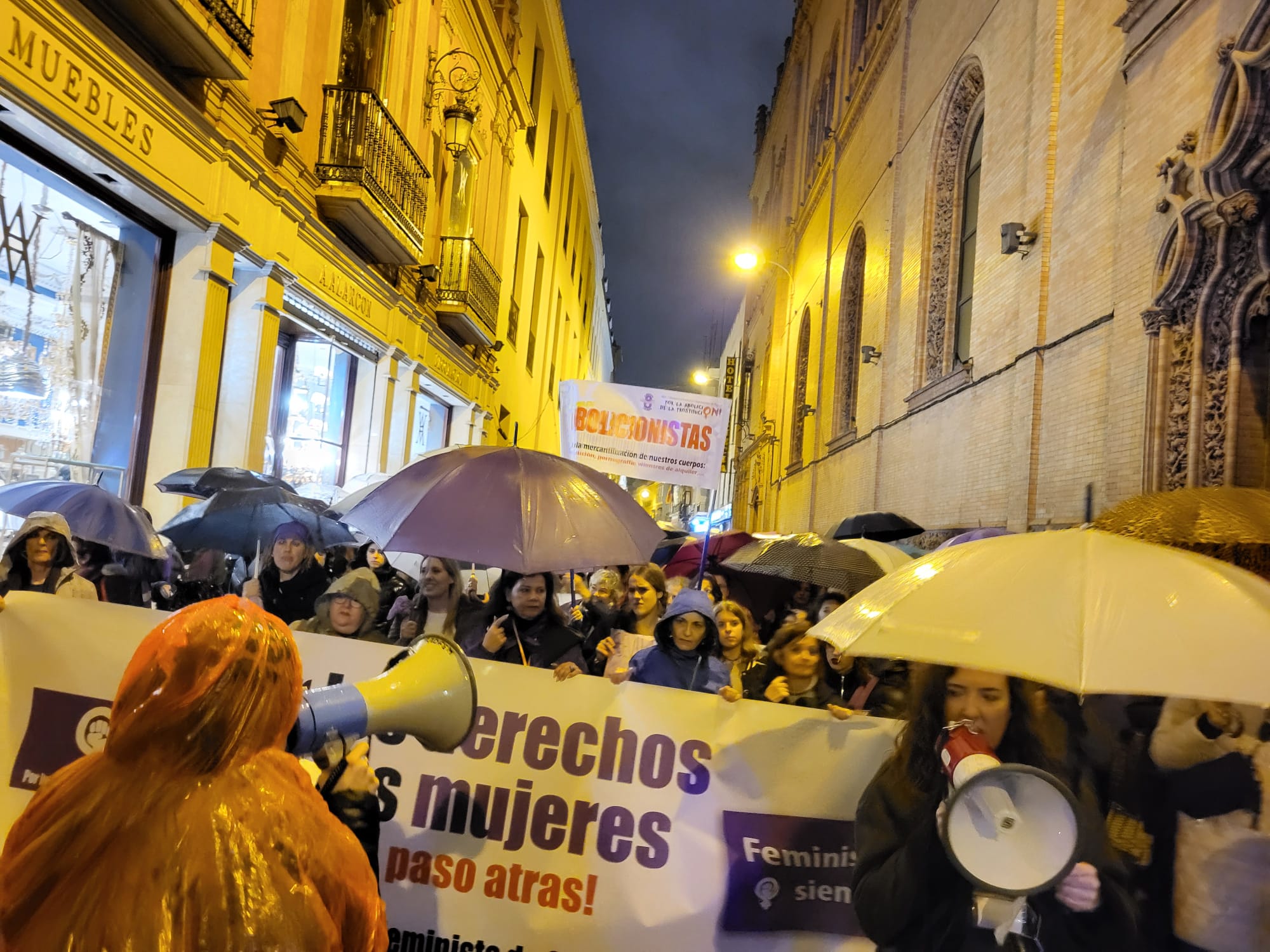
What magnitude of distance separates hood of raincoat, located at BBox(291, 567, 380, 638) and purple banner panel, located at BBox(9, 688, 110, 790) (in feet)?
3.59

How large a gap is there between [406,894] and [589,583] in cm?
582

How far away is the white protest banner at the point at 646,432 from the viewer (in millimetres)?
6535

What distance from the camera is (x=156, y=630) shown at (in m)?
1.30

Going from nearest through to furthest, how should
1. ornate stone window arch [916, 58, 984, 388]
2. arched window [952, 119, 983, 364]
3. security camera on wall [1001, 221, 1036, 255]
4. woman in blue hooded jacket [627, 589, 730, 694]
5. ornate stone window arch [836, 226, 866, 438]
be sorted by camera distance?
woman in blue hooded jacket [627, 589, 730, 694]
security camera on wall [1001, 221, 1036, 255]
arched window [952, 119, 983, 364]
ornate stone window arch [916, 58, 984, 388]
ornate stone window arch [836, 226, 866, 438]

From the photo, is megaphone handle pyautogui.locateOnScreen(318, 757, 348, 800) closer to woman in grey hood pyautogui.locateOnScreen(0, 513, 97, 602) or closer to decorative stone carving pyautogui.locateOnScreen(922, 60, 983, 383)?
woman in grey hood pyautogui.locateOnScreen(0, 513, 97, 602)

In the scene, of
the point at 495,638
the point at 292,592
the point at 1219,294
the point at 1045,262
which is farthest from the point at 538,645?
the point at 1045,262

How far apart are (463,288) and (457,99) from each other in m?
3.30

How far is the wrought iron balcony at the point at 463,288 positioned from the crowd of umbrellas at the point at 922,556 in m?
9.94

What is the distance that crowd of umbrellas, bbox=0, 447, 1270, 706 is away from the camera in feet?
7.39

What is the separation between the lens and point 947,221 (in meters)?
13.9

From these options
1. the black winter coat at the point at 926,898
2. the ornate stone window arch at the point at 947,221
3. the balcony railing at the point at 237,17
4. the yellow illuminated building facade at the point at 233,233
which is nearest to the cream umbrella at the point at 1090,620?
the black winter coat at the point at 926,898

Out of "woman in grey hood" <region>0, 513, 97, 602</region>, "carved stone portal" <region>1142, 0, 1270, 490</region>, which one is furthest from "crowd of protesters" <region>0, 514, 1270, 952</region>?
"carved stone portal" <region>1142, 0, 1270, 490</region>

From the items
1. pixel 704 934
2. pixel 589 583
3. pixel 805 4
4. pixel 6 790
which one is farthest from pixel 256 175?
pixel 805 4

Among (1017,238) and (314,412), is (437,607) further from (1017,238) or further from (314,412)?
A: (314,412)
